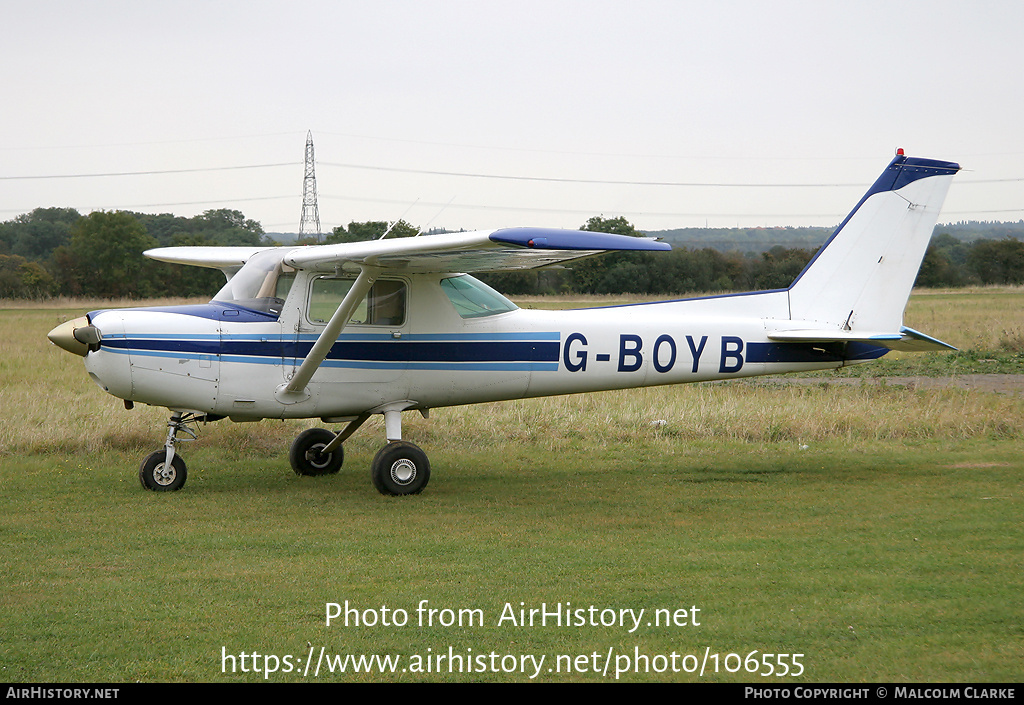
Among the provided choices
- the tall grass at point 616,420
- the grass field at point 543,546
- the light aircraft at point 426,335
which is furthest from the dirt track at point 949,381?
the light aircraft at point 426,335

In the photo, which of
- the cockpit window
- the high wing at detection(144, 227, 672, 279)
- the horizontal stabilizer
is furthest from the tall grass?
the cockpit window

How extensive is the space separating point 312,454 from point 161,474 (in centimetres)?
166

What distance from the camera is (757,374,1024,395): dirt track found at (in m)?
15.9

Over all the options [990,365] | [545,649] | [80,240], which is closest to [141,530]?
[545,649]

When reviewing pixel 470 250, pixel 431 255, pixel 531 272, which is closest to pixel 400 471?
pixel 431 255

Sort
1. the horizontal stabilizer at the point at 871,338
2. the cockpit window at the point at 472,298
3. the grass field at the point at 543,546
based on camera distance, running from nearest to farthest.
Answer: the grass field at the point at 543,546
the cockpit window at the point at 472,298
the horizontal stabilizer at the point at 871,338

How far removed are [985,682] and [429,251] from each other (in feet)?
16.4

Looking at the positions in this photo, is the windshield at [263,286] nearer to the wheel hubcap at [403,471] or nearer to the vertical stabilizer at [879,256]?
the wheel hubcap at [403,471]

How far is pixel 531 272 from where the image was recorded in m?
31.7

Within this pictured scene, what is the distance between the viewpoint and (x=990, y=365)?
19.2 meters

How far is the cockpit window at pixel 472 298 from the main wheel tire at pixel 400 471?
1548mm

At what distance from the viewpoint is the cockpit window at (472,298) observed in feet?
31.3

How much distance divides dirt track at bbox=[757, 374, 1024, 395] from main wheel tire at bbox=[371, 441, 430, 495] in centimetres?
987

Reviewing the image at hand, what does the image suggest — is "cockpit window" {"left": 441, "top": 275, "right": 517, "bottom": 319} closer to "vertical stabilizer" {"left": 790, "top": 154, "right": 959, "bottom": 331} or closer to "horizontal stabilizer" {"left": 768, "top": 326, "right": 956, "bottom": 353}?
"horizontal stabilizer" {"left": 768, "top": 326, "right": 956, "bottom": 353}
